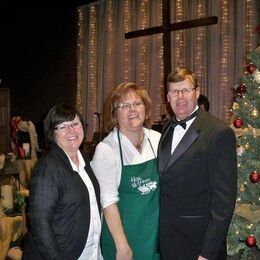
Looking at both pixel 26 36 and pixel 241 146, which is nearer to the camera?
pixel 241 146

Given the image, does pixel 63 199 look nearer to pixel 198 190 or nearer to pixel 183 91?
pixel 198 190

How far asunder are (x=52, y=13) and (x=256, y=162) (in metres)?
6.63

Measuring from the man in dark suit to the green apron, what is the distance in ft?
0.15

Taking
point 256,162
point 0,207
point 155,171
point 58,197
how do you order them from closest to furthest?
point 58,197
point 155,171
point 256,162
point 0,207

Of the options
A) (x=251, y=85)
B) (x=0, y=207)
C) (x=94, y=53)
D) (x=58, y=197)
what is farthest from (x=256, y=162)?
(x=94, y=53)

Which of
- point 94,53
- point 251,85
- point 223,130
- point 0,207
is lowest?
point 0,207

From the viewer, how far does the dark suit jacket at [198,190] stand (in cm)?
171

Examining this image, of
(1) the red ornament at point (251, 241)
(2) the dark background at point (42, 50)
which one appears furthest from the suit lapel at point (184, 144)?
(2) the dark background at point (42, 50)

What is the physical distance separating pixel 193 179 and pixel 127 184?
1.06 ft

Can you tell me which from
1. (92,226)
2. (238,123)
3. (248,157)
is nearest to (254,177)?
(248,157)

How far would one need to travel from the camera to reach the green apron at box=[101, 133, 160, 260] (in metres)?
1.89

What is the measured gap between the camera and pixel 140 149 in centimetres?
201

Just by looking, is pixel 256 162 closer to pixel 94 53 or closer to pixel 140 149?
pixel 140 149

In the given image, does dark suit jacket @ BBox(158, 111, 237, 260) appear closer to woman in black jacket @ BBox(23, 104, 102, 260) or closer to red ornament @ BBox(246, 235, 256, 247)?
woman in black jacket @ BBox(23, 104, 102, 260)
